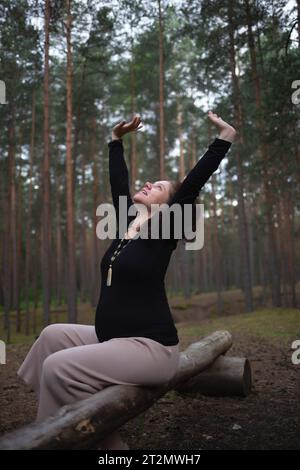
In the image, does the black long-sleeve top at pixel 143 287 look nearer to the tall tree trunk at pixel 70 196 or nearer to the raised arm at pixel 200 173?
the raised arm at pixel 200 173

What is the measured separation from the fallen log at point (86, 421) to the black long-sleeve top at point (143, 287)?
0.40 m

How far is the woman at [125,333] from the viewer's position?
250 cm

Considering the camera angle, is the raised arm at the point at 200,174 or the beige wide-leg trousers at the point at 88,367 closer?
the beige wide-leg trousers at the point at 88,367

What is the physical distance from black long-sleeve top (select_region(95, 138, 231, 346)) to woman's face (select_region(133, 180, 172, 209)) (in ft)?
0.54

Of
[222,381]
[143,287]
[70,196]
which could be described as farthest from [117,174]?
[70,196]

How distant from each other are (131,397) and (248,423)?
2.14 meters

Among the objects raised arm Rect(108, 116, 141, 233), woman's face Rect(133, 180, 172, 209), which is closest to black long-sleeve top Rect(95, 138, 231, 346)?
woman's face Rect(133, 180, 172, 209)

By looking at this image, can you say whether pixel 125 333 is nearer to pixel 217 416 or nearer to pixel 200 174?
pixel 200 174

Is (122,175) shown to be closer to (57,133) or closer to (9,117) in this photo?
(9,117)

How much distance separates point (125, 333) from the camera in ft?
8.98

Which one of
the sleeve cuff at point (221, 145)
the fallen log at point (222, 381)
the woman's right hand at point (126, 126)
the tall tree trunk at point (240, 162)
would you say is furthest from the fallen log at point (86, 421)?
the tall tree trunk at point (240, 162)

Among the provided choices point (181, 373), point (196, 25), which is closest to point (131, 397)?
point (181, 373)

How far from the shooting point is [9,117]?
18094 mm

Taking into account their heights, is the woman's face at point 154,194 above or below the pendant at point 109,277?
above
